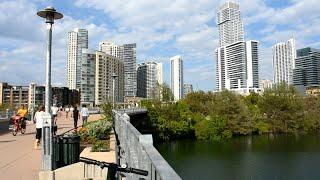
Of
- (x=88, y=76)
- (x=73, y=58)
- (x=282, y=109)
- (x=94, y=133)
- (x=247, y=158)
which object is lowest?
(x=247, y=158)

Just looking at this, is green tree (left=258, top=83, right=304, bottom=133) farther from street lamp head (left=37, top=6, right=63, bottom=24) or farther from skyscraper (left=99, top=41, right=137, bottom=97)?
skyscraper (left=99, top=41, right=137, bottom=97)

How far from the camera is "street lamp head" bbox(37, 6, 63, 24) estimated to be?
1073 centimetres

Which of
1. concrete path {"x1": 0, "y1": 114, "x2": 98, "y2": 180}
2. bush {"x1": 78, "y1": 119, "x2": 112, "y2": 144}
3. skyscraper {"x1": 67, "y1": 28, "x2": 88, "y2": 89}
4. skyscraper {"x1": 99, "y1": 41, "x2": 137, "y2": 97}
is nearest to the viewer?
concrete path {"x1": 0, "y1": 114, "x2": 98, "y2": 180}

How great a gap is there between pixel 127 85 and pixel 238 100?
2963 inches

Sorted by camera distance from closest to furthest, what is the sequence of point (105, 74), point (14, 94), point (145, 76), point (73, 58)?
point (105, 74) < point (73, 58) < point (14, 94) < point (145, 76)

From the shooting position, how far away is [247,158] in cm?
5019

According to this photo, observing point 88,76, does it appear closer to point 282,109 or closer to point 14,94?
point 14,94

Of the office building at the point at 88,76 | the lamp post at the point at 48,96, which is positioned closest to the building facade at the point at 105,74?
the office building at the point at 88,76

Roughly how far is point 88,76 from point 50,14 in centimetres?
10153

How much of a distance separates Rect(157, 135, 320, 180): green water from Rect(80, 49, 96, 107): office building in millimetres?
40941

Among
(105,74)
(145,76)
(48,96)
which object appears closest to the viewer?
(48,96)

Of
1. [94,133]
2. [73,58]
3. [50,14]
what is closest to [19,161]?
Answer: [50,14]

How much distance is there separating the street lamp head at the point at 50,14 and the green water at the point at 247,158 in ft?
97.0

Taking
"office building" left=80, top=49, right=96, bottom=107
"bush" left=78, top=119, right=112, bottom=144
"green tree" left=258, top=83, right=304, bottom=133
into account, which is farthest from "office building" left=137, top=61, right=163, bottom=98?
"bush" left=78, top=119, right=112, bottom=144
